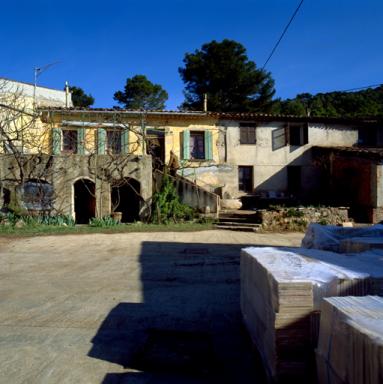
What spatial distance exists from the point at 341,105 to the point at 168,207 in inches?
873

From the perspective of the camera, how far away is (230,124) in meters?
20.0

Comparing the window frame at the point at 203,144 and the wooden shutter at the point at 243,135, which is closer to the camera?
the window frame at the point at 203,144

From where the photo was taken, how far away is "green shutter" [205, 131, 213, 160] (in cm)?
1972

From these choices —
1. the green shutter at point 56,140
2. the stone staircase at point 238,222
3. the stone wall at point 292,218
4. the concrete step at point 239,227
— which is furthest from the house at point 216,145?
the stone wall at point 292,218

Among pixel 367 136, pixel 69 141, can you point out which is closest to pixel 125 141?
pixel 69 141

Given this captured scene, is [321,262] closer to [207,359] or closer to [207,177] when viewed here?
[207,359]

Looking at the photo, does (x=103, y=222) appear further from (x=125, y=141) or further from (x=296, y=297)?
(x=296, y=297)

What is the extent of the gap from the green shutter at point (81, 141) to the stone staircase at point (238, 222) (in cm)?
792

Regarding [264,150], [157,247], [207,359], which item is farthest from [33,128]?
[207,359]

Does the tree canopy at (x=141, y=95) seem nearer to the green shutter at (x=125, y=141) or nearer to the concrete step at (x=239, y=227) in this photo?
the green shutter at (x=125, y=141)

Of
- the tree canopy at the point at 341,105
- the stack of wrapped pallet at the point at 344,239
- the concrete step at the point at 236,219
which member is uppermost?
the tree canopy at the point at 341,105

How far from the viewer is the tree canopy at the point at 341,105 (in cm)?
2872

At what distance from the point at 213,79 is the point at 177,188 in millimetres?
17450

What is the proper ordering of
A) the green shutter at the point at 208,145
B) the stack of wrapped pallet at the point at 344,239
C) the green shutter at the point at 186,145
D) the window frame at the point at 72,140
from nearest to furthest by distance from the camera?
the stack of wrapped pallet at the point at 344,239 → the window frame at the point at 72,140 → the green shutter at the point at 186,145 → the green shutter at the point at 208,145
